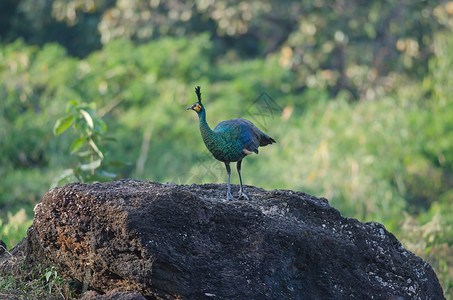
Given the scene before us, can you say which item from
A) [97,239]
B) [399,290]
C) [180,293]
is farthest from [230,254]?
[399,290]

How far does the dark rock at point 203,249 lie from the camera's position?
352cm

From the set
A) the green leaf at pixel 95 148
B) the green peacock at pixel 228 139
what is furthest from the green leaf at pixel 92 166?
the green peacock at pixel 228 139

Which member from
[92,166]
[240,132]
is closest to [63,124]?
[92,166]

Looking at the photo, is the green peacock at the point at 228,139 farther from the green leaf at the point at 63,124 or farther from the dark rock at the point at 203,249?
the green leaf at the point at 63,124

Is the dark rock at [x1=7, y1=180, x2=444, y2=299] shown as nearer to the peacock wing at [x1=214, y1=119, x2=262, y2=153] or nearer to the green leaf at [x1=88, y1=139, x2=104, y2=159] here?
the peacock wing at [x1=214, y1=119, x2=262, y2=153]

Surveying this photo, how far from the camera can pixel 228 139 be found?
13.5 feet

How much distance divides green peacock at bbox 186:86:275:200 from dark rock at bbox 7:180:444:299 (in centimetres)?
26

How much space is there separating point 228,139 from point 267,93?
17.4 feet

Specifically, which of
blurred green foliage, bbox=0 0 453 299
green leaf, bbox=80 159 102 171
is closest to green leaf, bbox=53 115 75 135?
green leaf, bbox=80 159 102 171

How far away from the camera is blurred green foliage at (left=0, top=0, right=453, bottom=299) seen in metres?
9.90

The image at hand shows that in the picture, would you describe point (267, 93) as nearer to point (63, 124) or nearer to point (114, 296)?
point (63, 124)

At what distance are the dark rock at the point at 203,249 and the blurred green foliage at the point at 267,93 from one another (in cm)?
237

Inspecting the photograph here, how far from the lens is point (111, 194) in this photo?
369 centimetres

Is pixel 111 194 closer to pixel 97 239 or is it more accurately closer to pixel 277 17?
pixel 97 239
